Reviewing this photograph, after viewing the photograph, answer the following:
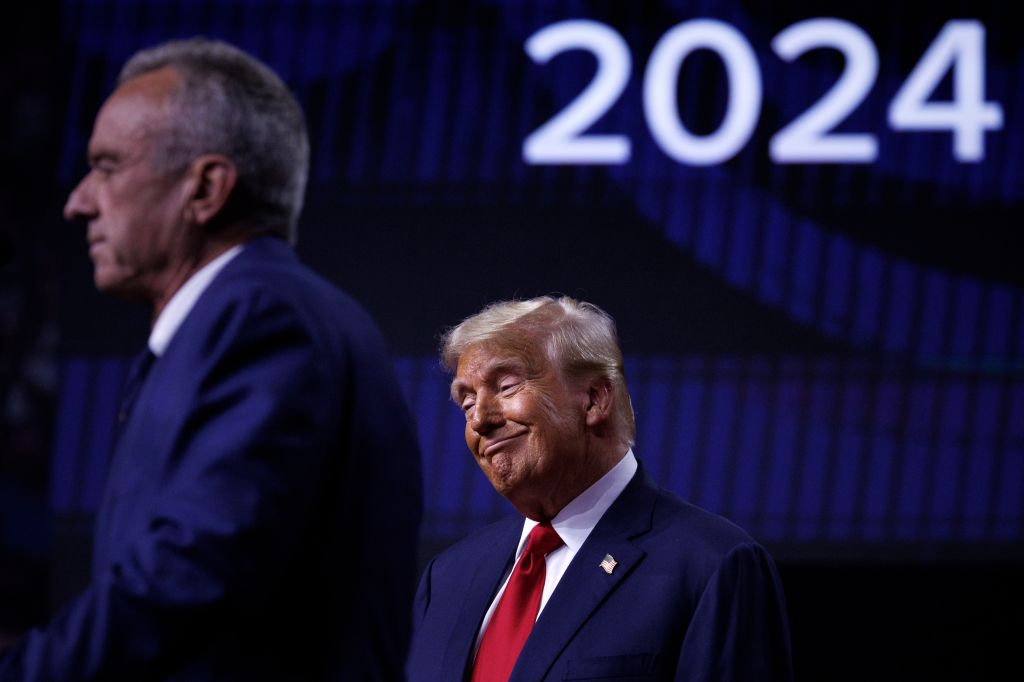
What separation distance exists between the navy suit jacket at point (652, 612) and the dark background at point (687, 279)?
37.7 inches

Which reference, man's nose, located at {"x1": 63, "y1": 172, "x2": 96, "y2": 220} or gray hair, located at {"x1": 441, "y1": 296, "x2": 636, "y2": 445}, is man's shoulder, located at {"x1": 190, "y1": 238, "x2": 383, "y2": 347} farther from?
gray hair, located at {"x1": 441, "y1": 296, "x2": 636, "y2": 445}

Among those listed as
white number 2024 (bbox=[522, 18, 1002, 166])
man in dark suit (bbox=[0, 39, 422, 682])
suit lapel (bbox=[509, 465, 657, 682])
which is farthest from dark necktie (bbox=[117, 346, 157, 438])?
white number 2024 (bbox=[522, 18, 1002, 166])

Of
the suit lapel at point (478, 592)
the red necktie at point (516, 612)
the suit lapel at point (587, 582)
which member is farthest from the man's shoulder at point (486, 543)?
the suit lapel at point (587, 582)

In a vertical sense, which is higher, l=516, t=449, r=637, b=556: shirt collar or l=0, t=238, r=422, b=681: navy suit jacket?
l=0, t=238, r=422, b=681: navy suit jacket

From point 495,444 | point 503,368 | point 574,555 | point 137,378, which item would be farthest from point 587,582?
point 137,378

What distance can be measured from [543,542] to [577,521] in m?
0.06

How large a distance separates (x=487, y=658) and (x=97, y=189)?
1145 millimetres

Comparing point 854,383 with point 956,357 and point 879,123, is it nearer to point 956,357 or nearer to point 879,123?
point 956,357

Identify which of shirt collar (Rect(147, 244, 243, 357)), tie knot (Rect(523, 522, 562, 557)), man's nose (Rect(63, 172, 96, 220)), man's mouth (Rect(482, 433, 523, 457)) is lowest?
tie knot (Rect(523, 522, 562, 557))

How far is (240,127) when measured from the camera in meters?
1.23

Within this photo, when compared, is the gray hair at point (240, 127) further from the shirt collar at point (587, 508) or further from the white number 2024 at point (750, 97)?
the white number 2024 at point (750, 97)

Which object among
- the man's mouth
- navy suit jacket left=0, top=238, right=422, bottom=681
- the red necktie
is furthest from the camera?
the man's mouth

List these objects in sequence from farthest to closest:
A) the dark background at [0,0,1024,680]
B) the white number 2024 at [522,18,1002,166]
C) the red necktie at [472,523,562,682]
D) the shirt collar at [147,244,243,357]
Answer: the white number 2024 at [522,18,1002,166], the dark background at [0,0,1024,680], the red necktie at [472,523,562,682], the shirt collar at [147,244,243,357]

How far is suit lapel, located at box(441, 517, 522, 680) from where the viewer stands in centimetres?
214
